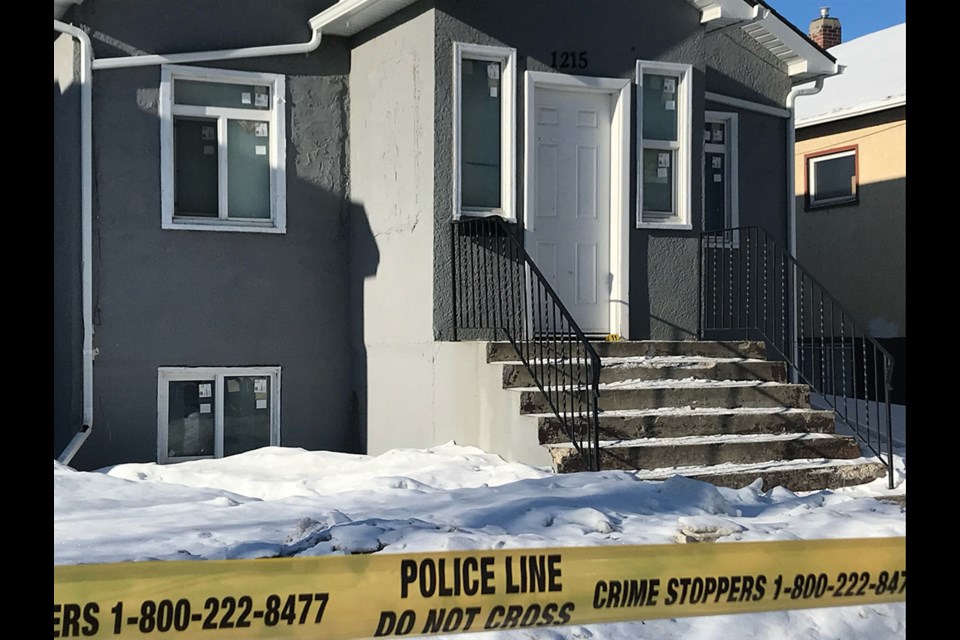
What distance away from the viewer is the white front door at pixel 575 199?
1016 cm

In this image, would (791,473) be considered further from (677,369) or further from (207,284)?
(207,284)

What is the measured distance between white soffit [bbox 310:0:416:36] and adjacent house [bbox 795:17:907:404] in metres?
8.75

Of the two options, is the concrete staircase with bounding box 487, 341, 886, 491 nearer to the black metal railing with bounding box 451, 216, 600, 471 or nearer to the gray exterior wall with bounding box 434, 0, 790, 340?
the black metal railing with bounding box 451, 216, 600, 471

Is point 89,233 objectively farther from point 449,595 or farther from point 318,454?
point 449,595

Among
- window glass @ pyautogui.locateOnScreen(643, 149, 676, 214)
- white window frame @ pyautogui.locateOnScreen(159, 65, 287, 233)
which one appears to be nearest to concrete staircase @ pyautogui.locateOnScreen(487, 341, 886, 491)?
window glass @ pyautogui.locateOnScreen(643, 149, 676, 214)

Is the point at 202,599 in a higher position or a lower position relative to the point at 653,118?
lower

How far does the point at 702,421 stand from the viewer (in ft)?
29.3

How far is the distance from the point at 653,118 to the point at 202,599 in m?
8.31

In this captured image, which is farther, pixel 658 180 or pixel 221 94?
pixel 658 180

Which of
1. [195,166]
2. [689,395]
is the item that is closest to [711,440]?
[689,395]

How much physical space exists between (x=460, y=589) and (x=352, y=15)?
7.82 metres
